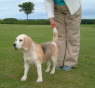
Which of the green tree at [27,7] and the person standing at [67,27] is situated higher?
the person standing at [67,27]

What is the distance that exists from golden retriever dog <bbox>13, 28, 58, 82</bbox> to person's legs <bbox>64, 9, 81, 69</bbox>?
2.30 ft

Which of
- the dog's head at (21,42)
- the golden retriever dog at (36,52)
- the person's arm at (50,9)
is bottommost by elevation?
the golden retriever dog at (36,52)

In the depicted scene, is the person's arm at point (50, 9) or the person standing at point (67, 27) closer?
the person's arm at point (50, 9)

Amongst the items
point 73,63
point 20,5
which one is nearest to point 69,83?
point 73,63

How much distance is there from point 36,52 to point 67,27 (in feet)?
6.59

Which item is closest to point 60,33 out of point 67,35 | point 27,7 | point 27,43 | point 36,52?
point 67,35

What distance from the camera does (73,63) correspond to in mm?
10906

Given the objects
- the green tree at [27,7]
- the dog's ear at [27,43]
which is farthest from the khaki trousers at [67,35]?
the green tree at [27,7]

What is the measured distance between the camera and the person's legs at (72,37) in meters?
10.6

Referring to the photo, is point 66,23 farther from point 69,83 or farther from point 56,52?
point 69,83

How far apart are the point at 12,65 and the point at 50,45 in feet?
6.13

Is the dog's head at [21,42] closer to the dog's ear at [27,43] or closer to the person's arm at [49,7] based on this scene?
the dog's ear at [27,43]

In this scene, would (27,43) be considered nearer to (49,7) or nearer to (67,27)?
(49,7)

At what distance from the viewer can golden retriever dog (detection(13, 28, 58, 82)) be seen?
865 centimetres
